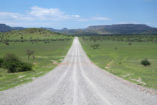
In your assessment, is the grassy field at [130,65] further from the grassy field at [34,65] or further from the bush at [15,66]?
the bush at [15,66]

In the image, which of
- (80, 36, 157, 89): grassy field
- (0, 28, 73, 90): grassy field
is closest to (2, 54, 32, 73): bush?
(0, 28, 73, 90): grassy field

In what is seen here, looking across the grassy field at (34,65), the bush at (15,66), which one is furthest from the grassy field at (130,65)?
the bush at (15,66)

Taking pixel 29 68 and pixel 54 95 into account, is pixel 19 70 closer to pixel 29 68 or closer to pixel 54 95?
pixel 29 68

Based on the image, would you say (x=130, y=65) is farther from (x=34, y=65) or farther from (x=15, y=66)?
(x=15, y=66)

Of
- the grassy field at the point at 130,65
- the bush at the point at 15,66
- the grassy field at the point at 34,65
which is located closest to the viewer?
the grassy field at the point at 34,65

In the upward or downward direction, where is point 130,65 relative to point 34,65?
upward

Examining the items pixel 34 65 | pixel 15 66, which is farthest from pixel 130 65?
pixel 15 66

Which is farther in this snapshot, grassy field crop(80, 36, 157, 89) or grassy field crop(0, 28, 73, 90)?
grassy field crop(80, 36, 157, 89)

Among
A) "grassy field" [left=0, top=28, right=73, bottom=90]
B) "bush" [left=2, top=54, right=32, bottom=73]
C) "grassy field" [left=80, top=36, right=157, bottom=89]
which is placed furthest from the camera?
"bush" [left=2, top=54, right=32, bottom=73]

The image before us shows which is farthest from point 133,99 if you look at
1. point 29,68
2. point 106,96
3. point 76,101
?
point 29,68

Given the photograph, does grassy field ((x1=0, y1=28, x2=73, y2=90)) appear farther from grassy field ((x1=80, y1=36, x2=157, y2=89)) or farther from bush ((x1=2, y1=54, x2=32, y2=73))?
grassy field ((x1=80, y1=36, x2=157, y2=89))

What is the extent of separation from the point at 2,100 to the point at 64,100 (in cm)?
439

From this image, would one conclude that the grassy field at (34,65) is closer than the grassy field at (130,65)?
Yes

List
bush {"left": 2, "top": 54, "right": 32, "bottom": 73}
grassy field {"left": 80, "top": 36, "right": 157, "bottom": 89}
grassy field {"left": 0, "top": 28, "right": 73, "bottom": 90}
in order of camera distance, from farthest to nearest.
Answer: bush {"left": 2, "top": 54, "right": 32, "bottom": 73} → grassy field {"left": 80, "top": 36, "right": 157, "bottom": 89} → grassy field {"left": 0, "top": 28, "right": 73, "bottom": 90}
